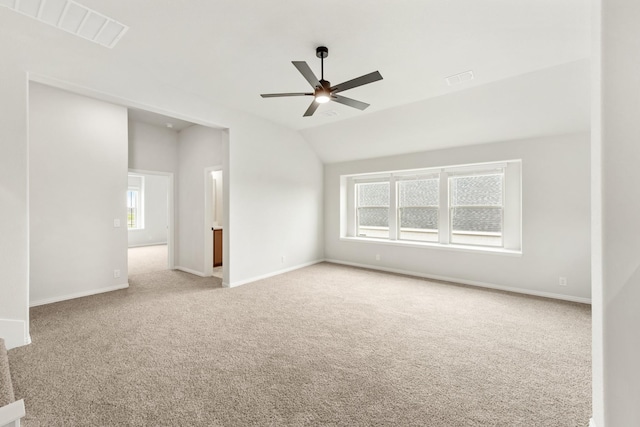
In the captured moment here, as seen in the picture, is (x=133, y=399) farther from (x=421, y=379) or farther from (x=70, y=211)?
(x=70, y=211)

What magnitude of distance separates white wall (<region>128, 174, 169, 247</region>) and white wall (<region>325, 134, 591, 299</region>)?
29.9 feet

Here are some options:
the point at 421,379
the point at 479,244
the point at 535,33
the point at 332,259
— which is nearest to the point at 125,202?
the point at 332,259

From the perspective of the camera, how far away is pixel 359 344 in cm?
277

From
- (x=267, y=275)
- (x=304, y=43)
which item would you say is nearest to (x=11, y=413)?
(x=304, y=43)

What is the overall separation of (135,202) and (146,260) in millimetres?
3670

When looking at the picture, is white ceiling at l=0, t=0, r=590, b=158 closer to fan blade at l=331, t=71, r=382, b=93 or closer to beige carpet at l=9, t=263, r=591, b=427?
fan blade at l=331, t=71, r=382, b=93

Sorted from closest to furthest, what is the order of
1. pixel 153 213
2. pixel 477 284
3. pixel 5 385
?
pixel 5 385 < pixel 477 284 < pixel 153 213

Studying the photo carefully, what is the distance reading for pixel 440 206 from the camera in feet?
18.0

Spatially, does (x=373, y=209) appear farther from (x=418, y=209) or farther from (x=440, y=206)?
(x=440, y=206)

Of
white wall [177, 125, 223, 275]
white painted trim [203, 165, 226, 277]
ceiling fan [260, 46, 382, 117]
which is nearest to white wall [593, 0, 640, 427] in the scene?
ceiling fan [260, 46, 382, 117]

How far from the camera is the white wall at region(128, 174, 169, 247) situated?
9.51m

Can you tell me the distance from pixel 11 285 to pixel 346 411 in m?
3.29

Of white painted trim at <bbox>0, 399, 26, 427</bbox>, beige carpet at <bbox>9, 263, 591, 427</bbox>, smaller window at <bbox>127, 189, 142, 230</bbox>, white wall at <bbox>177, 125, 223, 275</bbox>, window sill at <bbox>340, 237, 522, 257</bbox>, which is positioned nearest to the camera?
white painted trim at <bbox>0, 399, 26, 427</bbox>

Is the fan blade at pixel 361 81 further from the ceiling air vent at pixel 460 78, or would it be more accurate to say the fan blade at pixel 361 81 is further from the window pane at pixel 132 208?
the window pane at pixel 132 208
